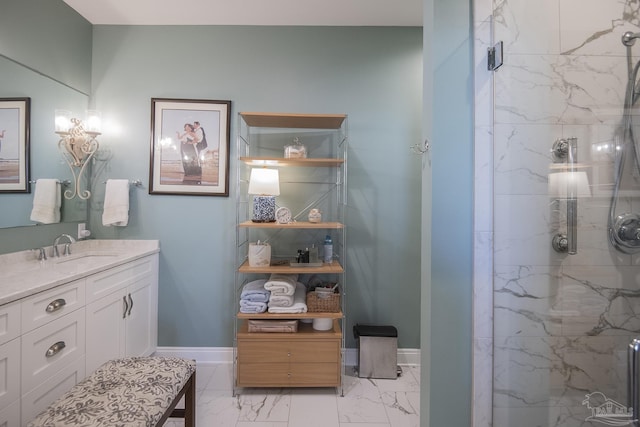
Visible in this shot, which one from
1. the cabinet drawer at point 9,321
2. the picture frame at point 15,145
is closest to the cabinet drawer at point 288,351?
the cabinet drawer at point 9,321

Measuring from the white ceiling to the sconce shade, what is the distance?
1.67 m

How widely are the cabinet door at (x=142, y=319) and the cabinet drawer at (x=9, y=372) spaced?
763 millimetres

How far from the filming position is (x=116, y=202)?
7.29 ft

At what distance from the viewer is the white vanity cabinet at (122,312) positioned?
5.34 ft

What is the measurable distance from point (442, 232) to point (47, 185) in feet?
8.16

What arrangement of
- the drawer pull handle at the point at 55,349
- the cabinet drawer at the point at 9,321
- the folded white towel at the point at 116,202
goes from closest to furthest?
the cabinet drawer at the point at 9,321 → the drawer pull handle at the point at 55,349 → the folded white towel at the point at 116,202

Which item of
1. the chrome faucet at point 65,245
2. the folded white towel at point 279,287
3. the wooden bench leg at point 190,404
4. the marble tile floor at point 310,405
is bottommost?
the marble tile floor at point 310,405

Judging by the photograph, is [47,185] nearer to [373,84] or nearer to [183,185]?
[183,185]

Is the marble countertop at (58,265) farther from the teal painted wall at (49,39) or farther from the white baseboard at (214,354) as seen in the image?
the teal painted wall at (49,39)

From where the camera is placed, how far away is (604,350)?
39.7 inches

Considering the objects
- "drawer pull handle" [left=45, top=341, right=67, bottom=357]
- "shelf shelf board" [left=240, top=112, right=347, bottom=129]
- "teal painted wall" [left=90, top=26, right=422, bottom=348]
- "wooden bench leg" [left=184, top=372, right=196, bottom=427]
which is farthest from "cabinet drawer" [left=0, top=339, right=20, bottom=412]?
"shelf shelf board" [left=240, top=112, right=347, bottom=129]

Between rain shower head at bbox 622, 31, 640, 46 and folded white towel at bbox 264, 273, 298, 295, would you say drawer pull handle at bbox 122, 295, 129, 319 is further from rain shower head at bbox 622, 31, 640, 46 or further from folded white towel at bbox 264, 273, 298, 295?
rain shower head at bbox 622, 31, 640, 46

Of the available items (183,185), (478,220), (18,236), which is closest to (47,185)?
(18,236)

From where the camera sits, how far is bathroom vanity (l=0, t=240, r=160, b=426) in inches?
46.2
